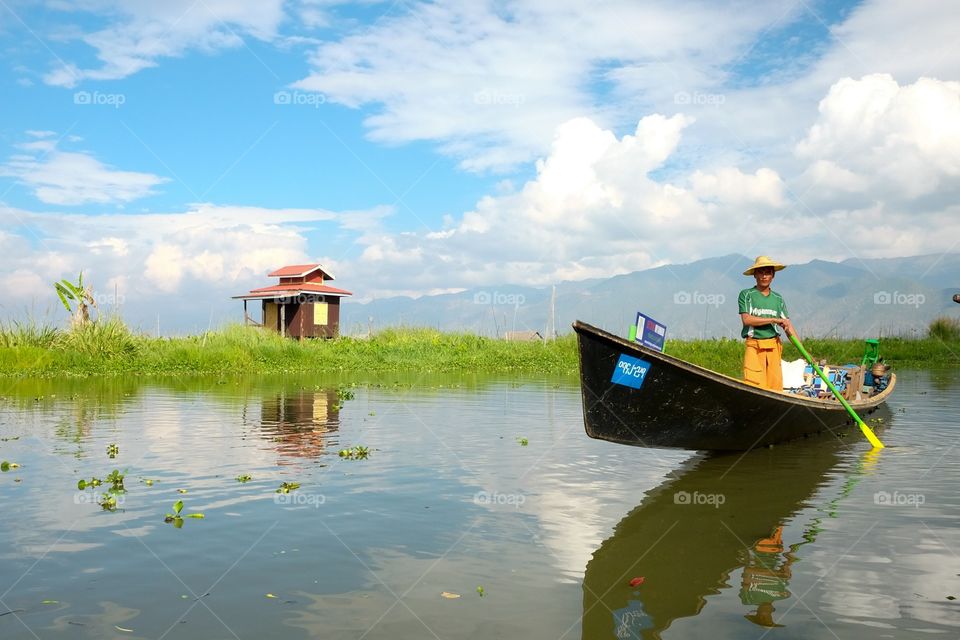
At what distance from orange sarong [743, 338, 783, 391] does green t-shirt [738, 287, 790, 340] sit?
0.09 metres

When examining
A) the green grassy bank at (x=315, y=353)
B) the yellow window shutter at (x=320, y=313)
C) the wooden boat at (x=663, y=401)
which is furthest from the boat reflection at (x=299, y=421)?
the yellow window shutter at (x=320, y=313)

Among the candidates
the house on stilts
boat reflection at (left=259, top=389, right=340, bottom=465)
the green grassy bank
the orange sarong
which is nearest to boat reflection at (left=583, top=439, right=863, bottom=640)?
the orange sarong

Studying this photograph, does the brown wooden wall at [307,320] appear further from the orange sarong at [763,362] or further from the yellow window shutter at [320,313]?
the orange sarong at [763,362]

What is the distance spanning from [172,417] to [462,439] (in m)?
4.65

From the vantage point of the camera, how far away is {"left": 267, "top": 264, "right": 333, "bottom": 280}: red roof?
3956 cm

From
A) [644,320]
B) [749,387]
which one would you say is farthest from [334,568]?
[749,387]

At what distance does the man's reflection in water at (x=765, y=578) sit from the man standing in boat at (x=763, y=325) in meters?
4.02

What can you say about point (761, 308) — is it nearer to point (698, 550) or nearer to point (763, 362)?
point (763, 362)

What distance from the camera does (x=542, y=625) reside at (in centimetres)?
412

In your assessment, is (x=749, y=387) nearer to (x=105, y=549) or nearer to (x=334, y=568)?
(x=334, y=568)

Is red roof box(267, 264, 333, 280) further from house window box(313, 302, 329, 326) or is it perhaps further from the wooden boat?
the wooden boat

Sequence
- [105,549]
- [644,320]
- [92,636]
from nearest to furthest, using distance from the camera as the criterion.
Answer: [92,636] → [105,549] → [644,320]

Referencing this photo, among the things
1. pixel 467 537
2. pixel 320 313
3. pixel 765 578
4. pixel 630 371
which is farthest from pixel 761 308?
pixel 320 313

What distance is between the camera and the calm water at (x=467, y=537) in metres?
4.22
